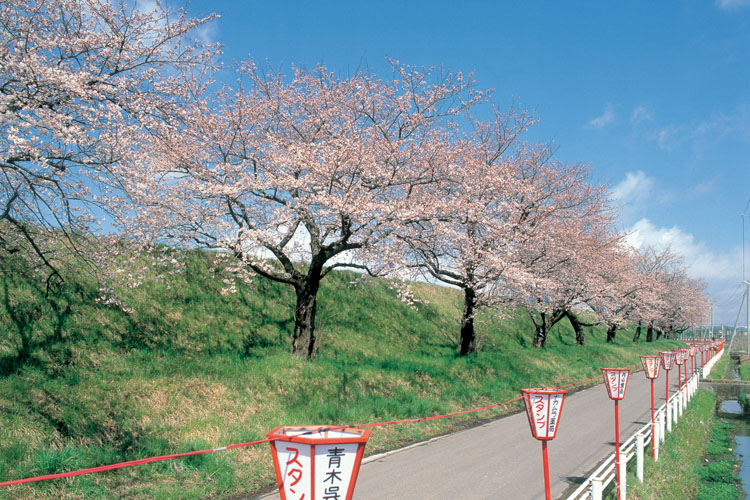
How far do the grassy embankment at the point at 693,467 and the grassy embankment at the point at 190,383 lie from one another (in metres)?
4.84

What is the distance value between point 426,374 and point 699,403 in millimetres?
13635

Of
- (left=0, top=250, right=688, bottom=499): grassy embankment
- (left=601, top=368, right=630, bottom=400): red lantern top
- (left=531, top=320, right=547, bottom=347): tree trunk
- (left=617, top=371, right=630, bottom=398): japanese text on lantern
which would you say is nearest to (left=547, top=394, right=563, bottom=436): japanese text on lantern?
(left=0, top=250, right=688, bottom=499): grassy embankment

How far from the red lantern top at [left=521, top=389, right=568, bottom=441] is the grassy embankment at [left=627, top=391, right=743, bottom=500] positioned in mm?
2897

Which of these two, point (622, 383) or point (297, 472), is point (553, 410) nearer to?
point (297, 472)

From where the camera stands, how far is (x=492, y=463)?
9.52 m

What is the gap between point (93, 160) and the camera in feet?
25.7

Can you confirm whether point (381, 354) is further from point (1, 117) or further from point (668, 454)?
point (1, 117)

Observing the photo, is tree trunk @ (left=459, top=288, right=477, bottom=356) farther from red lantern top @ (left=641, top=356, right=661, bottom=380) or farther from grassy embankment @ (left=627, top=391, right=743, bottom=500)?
grassy embankment @ (left=627, top=391, right=743, bottom=500)

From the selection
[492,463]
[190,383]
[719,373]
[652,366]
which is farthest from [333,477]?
[719,373]

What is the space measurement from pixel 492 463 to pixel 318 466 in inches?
314

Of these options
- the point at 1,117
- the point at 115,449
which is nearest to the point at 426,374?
the point at 115,449

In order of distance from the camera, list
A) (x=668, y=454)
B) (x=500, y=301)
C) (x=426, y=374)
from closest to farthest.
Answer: (x=668, y=454) < (x=426, y=374) < (x=500, y=301)

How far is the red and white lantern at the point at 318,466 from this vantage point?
2.59m

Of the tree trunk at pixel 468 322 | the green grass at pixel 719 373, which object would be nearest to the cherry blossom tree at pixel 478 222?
the tree trunk at pixel 468 322
